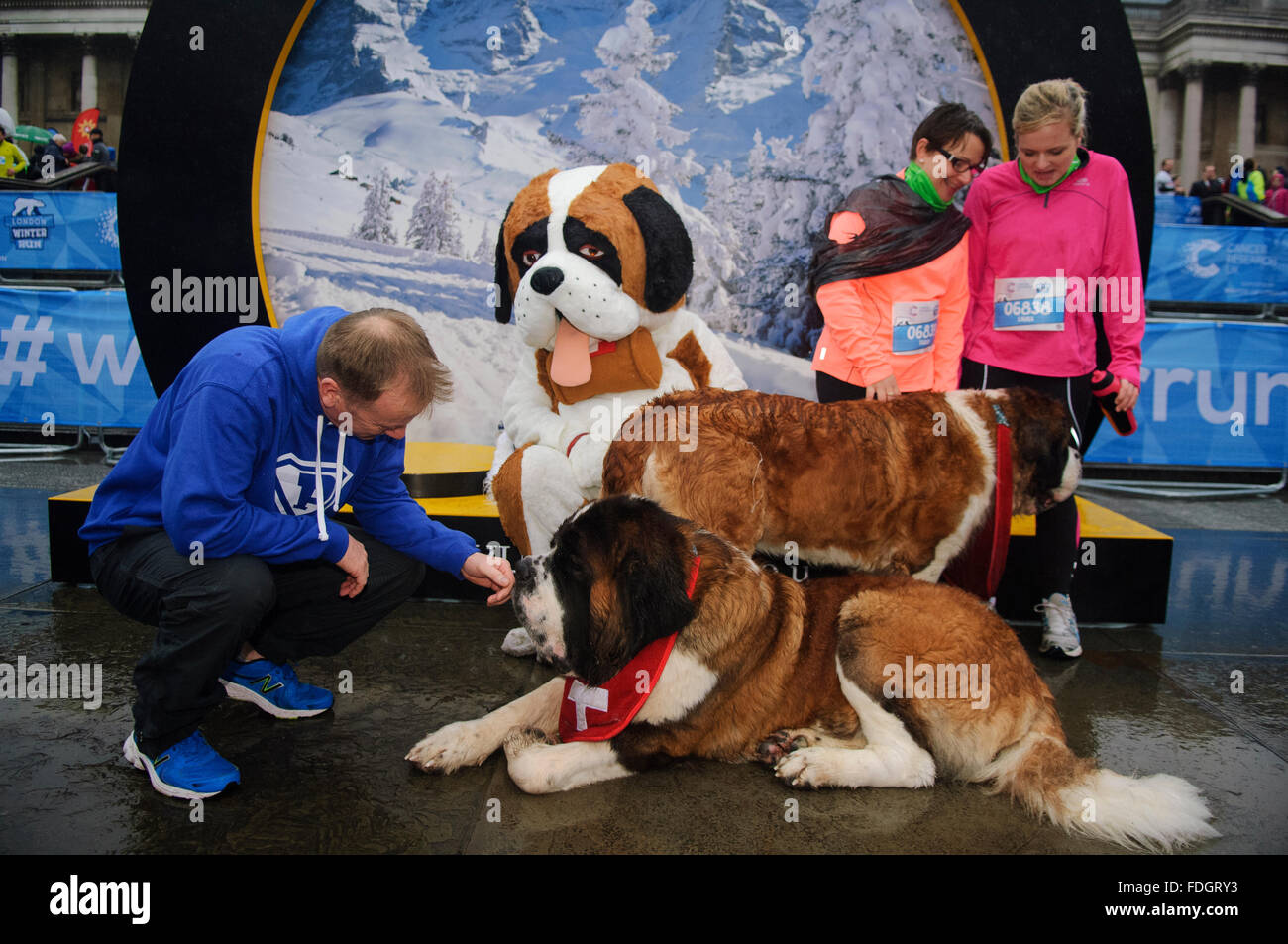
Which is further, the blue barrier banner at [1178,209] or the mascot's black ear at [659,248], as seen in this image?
the blue barrier banner at [1178,209]

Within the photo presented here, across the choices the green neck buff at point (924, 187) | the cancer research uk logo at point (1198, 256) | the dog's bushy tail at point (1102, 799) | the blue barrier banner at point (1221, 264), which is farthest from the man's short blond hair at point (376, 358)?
the cancer research uk logo at point (1198, 256)

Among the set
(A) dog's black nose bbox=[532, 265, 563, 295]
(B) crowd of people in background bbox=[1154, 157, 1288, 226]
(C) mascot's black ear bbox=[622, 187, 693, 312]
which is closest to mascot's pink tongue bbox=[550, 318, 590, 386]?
(A) dog's black nose bbox=[532, 265, 563, 295]

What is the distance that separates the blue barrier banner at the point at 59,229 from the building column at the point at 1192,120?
16.0m

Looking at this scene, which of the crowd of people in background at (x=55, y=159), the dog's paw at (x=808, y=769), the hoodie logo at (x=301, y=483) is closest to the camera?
the dog's paw at (x=808, y=769)

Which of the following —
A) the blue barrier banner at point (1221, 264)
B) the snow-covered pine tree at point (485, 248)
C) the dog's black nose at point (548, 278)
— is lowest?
the dog's black nose at point (548, 278)

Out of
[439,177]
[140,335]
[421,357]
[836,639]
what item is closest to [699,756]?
[836,639]

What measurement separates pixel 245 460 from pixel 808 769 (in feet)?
7.06

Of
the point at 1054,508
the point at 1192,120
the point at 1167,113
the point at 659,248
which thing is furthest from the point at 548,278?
the point at 1167,113

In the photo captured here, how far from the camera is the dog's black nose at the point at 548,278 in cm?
363

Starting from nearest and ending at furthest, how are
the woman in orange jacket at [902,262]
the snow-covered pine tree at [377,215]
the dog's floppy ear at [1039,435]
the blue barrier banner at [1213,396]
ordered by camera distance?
the dog's floppy ear at [1039,435] → the woman in orange jacket at [902,262] → the snow-covered pine tree at [377,215] → the blue barrier banner at [1213,396]

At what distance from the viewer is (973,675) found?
9.22ft

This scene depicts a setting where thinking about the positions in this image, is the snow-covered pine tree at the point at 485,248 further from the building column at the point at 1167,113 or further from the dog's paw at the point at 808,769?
the building column at the point at 1167,113
